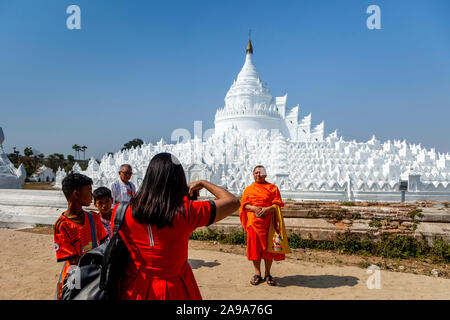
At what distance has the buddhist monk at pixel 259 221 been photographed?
4.91 metres

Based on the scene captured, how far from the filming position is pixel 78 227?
2990 mm

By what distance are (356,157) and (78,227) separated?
2324 centimetres

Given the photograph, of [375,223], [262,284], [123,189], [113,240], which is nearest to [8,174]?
[123,189]

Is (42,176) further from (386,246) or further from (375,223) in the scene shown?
(386,246)

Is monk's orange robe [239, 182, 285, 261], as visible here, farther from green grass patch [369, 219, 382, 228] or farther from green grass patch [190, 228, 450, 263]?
green grass patch [369, 219, 382, 228]

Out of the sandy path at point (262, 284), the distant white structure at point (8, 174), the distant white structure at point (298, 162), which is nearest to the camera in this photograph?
the sandy path at point (262, 284)

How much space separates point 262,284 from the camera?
490cm

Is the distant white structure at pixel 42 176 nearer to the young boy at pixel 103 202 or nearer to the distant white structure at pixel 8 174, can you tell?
the distant white structure at pixel 8 174

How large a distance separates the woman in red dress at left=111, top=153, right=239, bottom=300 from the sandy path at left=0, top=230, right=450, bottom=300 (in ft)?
8.47

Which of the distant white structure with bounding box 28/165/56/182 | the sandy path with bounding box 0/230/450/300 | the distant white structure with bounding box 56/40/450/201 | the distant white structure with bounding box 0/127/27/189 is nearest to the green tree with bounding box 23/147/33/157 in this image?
the distant white structure with bounding box 28/165/56/182

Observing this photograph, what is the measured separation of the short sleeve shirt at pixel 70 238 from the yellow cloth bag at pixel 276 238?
9.61ft

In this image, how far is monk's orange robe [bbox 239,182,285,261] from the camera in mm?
4945

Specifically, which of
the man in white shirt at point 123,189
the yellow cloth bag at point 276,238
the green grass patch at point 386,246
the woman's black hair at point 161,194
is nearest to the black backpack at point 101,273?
the woman's black hair at point 161,194
